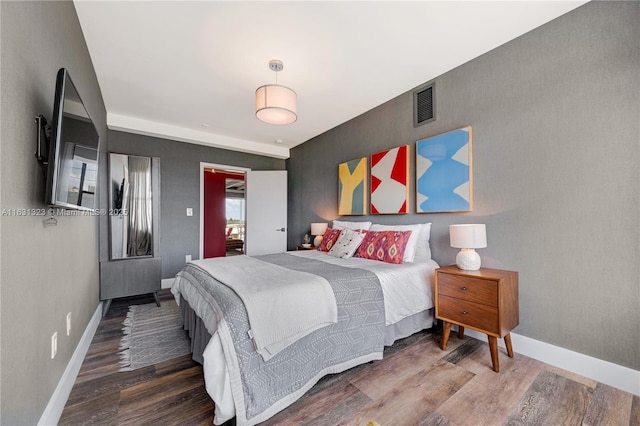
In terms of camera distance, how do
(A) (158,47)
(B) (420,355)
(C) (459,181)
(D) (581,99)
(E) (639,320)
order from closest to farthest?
1. (E) (639,320)
2. (D) (581,99)
3. (B) (420,355)
4. (A) (158,47)
5. (C) (459,181)

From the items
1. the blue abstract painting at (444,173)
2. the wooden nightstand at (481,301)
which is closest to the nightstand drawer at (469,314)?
the wooden nightstand at (481,301)

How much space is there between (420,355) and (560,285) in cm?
119

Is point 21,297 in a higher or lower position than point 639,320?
higher

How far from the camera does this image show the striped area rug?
2.09 meters

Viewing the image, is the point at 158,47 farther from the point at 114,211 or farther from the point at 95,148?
the point at 114,211

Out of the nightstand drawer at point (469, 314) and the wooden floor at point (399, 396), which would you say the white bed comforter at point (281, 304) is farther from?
the nightstand drawer at point (469, 314)

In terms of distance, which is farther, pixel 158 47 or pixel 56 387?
pixel 158 47

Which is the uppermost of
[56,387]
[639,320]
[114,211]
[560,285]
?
[114,211]

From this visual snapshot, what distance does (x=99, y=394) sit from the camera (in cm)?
167

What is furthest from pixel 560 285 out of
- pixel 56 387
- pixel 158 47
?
pixel 158 47

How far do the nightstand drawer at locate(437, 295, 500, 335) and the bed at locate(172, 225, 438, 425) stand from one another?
0.21 metres

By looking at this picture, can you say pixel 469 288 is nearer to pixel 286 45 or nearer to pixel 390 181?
pixel 390 181

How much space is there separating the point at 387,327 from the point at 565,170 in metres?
1.82

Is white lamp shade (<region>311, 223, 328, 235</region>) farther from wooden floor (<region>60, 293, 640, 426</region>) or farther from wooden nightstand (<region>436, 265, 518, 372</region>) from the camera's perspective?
wooden floor (<region>60, 293, 640, 426</region>)
